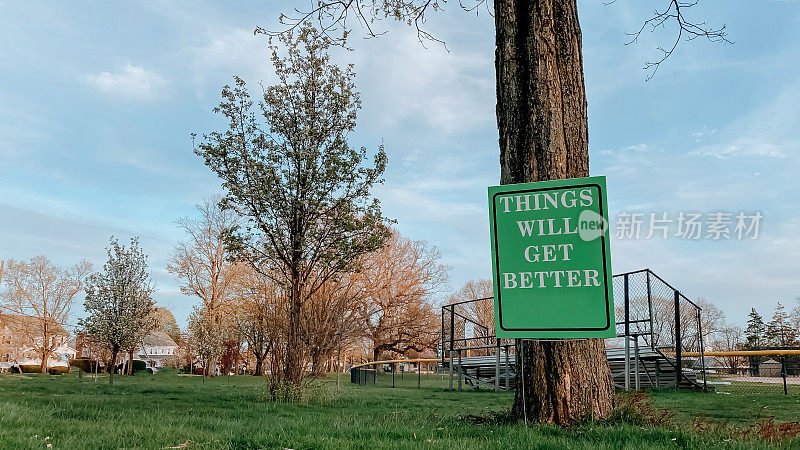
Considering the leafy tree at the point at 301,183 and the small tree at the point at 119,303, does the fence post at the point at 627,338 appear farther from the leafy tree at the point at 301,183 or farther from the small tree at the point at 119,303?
the small tree at the point at 119,303

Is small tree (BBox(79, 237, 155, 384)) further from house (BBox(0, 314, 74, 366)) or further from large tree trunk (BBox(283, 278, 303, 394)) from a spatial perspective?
house (BBox(0, 314, 74, 366))

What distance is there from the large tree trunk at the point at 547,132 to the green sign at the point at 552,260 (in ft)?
2.61

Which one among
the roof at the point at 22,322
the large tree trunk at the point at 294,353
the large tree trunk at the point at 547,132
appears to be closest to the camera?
the large tree trunk at the point at 547,132

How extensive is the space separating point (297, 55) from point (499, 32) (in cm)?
671

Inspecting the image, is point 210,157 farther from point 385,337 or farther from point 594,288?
point 385,337

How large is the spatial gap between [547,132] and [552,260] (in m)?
1.45

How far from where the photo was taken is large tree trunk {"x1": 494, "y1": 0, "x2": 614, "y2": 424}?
4.87m

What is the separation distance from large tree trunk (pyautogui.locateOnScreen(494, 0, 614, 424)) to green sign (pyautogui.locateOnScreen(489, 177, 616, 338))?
31.3 inches

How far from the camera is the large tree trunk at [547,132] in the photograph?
4867mm

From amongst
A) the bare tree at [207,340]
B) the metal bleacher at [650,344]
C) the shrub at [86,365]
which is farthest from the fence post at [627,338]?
the shrub at [86,365]

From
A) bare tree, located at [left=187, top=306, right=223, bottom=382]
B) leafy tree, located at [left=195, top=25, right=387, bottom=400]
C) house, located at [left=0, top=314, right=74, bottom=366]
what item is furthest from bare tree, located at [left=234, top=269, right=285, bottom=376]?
house, located at [left=0, top=314, right=74, bottom=366]

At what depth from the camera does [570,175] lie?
16.8 feet

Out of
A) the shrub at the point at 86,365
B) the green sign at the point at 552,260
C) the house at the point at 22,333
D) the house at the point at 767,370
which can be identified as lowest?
the shrub at the point at 86,365

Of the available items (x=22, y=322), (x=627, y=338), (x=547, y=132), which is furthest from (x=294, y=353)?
(x=22, y=322)
